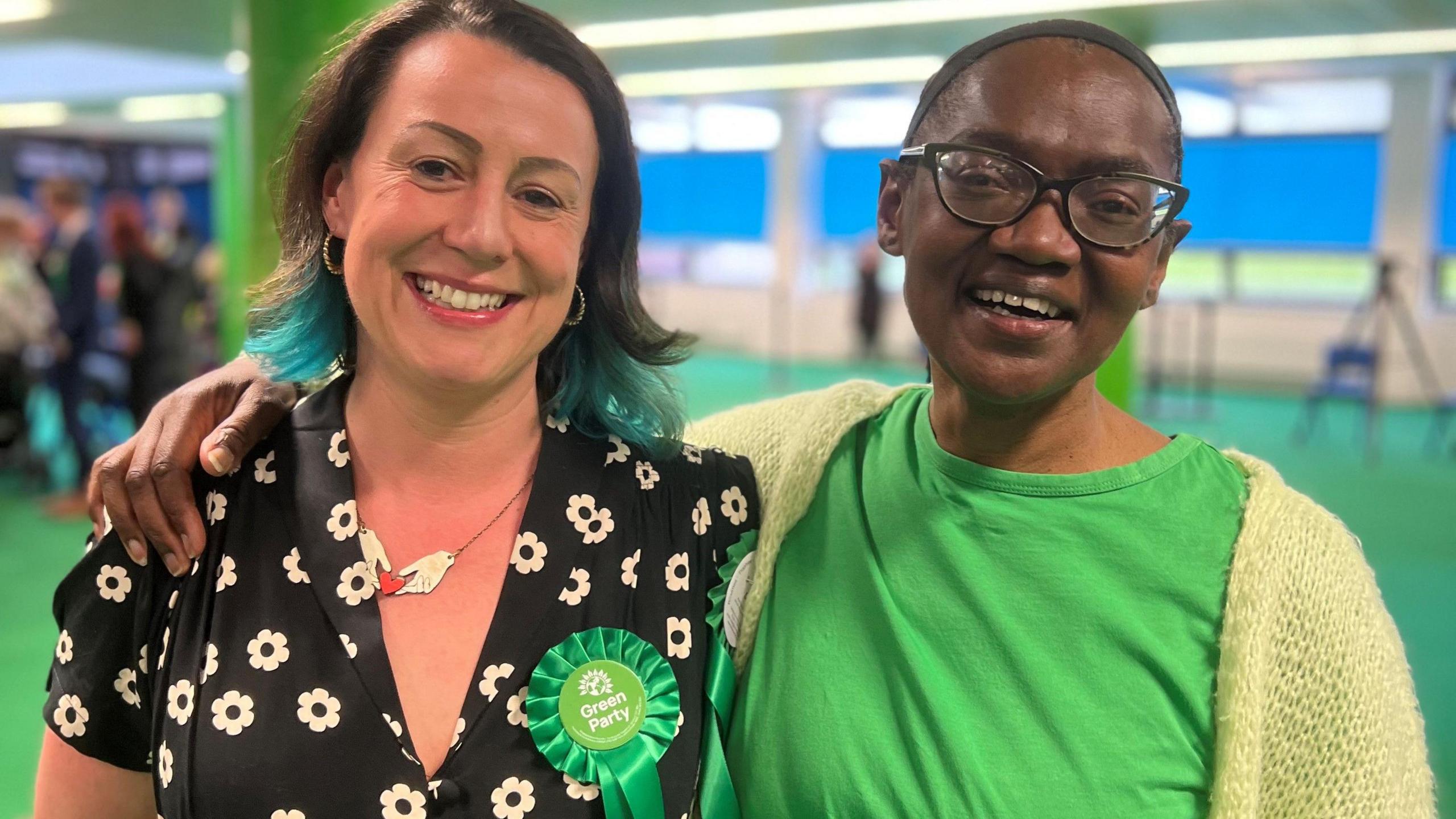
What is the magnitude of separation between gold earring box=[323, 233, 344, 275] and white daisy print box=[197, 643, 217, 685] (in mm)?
499

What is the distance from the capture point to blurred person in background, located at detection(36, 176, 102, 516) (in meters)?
7.47

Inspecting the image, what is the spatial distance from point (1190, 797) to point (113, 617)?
4.01 ft

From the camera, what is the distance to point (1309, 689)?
1.28 metres

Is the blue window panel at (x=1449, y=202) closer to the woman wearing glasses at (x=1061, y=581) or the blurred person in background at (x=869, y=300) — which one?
the blurred person in background at (x=869, y=300)

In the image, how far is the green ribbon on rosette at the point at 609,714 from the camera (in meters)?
1.35

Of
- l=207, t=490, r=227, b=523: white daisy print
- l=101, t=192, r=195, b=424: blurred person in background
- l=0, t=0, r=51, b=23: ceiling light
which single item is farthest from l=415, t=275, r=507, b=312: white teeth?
l=0, t=0, r=51, b=23: ceiling light

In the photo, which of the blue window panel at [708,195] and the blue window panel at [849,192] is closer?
the blue window panel at [849,192]

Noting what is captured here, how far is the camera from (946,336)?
1398mm

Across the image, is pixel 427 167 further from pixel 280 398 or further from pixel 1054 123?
pixel 1054 123

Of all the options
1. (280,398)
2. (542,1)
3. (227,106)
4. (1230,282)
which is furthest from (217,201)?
(280,398)

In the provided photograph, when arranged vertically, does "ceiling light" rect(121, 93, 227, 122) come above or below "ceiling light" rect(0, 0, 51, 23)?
below

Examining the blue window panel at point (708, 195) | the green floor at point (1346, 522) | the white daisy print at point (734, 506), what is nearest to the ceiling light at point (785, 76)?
the blue window panel at point (708, 195)

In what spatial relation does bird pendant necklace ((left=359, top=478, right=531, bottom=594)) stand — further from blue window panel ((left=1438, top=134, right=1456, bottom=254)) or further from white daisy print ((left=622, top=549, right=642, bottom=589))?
blue window panel ((left=1438, top=134, right=1456, bottom=254))

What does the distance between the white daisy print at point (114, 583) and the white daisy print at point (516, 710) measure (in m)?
0.46
